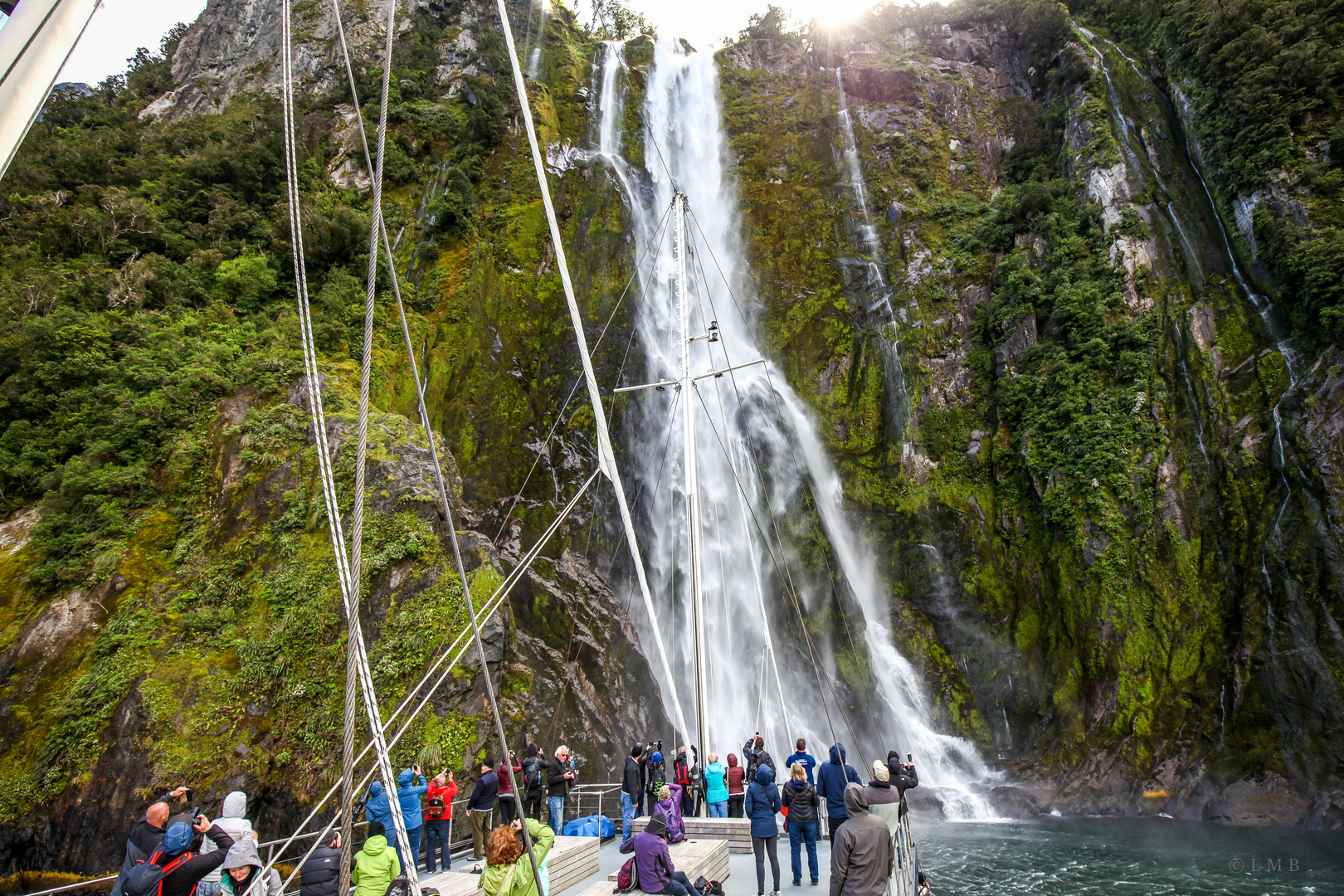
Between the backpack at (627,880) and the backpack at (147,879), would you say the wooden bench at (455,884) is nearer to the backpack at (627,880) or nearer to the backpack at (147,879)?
the backpack at (627,880)

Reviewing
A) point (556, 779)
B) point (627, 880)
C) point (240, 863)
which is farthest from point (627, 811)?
point (240, 863)

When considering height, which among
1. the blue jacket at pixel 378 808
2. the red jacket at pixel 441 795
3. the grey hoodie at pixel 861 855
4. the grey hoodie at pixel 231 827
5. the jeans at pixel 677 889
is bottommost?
the red jacket at pixel 441 795

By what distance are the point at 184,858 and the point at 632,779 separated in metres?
5.29

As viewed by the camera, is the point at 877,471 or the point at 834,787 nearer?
the point at 834,787

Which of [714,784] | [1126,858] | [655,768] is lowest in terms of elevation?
[1126,858]

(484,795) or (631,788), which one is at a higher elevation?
(484,795)

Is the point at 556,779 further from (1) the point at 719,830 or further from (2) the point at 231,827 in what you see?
(2) the point at 231,827

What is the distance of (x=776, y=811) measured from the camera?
5816 mm

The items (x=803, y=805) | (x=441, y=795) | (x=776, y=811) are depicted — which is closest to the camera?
(x=776, y=811)

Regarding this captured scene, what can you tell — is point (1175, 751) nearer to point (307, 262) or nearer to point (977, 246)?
point (977, 246)

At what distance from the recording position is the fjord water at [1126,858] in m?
10.2

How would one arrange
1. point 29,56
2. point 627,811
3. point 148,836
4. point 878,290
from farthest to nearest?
point 878,290 → point 627,811 → point 148,836 → point 29,56

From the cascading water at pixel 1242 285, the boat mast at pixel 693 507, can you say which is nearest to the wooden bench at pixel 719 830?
the boat mast at pixel 693 507

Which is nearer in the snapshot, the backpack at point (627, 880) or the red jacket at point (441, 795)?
the backpack at point (627, 880)
